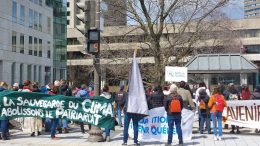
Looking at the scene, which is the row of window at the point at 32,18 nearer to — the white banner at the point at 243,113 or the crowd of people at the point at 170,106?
the crowd of people at the point at 170,106

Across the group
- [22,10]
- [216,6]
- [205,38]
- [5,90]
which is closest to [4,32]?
[22,10]

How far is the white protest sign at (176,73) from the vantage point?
20250 mm

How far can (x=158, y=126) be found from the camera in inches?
540

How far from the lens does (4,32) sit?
5053 cm

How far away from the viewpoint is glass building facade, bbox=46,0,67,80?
68750mm

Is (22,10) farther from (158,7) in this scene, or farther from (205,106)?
(205,106)

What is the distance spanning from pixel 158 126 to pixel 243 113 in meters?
3.50

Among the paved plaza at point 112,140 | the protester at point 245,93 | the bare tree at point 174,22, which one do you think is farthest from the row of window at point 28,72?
the protester at point 245,93

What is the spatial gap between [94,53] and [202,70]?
746 centimetres

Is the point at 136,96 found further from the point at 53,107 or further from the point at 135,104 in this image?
the point at 53,107

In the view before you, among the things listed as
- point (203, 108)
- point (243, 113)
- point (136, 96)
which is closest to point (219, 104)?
point (203, 108)

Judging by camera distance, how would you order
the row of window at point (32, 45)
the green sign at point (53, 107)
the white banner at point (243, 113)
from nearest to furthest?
the green sign at point (53, 107), the white banner at point (243, 113), the row of window at point (32, 45)

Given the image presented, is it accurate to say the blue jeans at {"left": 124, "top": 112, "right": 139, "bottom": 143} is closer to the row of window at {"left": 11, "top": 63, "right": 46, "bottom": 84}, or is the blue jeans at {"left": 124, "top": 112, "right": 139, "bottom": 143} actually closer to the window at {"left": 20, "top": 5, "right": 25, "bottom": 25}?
the row of window at {"left": 11, "top": 63, "right": 46, "bottom": 84}

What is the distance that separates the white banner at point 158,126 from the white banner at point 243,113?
7.26ft
